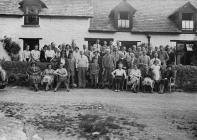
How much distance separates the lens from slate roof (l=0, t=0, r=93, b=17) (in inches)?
933

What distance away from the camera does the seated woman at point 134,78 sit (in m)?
15.7

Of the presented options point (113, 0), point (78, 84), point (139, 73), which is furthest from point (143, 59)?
point (113, 0)

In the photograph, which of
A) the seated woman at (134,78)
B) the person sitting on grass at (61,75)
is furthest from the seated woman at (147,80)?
the person sitting on grass at (61,75)

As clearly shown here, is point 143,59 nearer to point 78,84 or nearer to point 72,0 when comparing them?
point 78,84

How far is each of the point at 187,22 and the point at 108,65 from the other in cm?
Result: 1168

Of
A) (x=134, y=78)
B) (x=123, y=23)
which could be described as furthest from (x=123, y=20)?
(x=134, y=78)

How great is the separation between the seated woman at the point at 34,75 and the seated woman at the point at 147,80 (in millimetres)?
5010

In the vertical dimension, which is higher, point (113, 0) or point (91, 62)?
point (113, 0)

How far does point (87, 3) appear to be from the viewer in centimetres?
2462

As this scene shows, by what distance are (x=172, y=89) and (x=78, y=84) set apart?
15.3ft

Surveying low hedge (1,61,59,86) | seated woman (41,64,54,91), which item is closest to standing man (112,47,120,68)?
seated woman (41,64,54,91)

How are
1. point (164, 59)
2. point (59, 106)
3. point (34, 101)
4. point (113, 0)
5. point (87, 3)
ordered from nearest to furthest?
point (59, 106) → point (34, 101) → point (164, 59) → point (87, 3) → point (113, 0)

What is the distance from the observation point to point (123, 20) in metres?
25.4

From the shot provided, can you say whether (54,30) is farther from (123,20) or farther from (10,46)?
(123,20)
